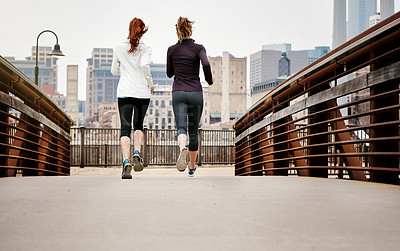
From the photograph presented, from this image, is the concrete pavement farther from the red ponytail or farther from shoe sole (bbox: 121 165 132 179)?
the red ponytail

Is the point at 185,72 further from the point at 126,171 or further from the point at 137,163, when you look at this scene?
the point at 126,171

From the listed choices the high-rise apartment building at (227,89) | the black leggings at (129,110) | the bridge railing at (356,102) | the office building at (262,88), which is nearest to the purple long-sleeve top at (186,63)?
the black leggings at (129,110)

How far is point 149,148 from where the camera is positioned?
20.1m

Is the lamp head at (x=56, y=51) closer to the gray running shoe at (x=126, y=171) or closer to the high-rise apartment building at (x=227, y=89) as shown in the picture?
the gray running shoe at (x=126, y=171)

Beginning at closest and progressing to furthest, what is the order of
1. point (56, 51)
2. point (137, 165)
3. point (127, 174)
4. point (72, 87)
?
point (127, 174) < point (137, 165) < point (56, 51) < point (72, 87)

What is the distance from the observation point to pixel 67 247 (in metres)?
1.99

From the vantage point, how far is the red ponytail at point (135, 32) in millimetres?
6043

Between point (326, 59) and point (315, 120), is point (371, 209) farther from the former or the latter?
point (315, 120)

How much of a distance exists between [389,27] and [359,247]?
9.40 ft

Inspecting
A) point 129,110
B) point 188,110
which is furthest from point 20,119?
point 188,110

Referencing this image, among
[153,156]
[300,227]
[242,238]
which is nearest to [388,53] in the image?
[300,227]

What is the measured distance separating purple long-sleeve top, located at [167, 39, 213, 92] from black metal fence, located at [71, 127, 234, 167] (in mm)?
12670

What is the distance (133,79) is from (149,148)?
1412 cm

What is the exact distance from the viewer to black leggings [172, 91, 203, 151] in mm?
6211
